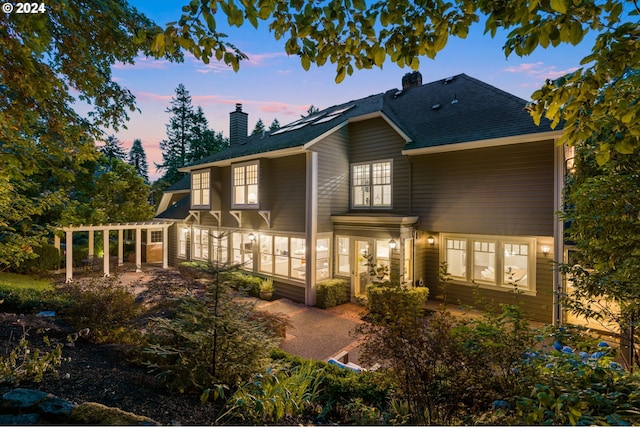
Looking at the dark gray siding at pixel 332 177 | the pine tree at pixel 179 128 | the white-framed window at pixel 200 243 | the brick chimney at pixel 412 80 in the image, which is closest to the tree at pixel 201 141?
the pine tree at pixel 179 128

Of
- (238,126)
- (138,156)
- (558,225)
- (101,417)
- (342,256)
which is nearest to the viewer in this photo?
(101,417)

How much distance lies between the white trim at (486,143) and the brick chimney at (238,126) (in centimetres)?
1035

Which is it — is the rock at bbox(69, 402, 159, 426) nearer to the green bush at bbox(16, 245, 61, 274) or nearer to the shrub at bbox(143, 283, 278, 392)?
the shrub at bbox(143, 283, 278, 392)

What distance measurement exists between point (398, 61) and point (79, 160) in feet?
16.5

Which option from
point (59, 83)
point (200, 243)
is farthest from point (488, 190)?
point (200, 243)

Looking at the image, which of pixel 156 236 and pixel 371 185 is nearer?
pixel 371 185

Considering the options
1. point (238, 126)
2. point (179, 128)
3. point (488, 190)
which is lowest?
point (488, 190)

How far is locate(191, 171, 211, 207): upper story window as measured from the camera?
1422cm

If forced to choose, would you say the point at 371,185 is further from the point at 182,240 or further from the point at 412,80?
the point at 182,240

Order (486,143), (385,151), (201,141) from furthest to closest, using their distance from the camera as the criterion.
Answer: (201,141), (385,151), (486,143)

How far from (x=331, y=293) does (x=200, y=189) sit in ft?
28.3

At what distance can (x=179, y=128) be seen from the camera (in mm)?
37625

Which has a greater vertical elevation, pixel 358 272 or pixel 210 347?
pixel 210 347

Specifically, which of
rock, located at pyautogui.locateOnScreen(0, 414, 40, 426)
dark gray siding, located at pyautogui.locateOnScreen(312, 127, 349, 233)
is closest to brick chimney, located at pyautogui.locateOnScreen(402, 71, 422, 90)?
dark gray siding, located at pyautogui.locateOnScreen(312, 127, 349, 233)
